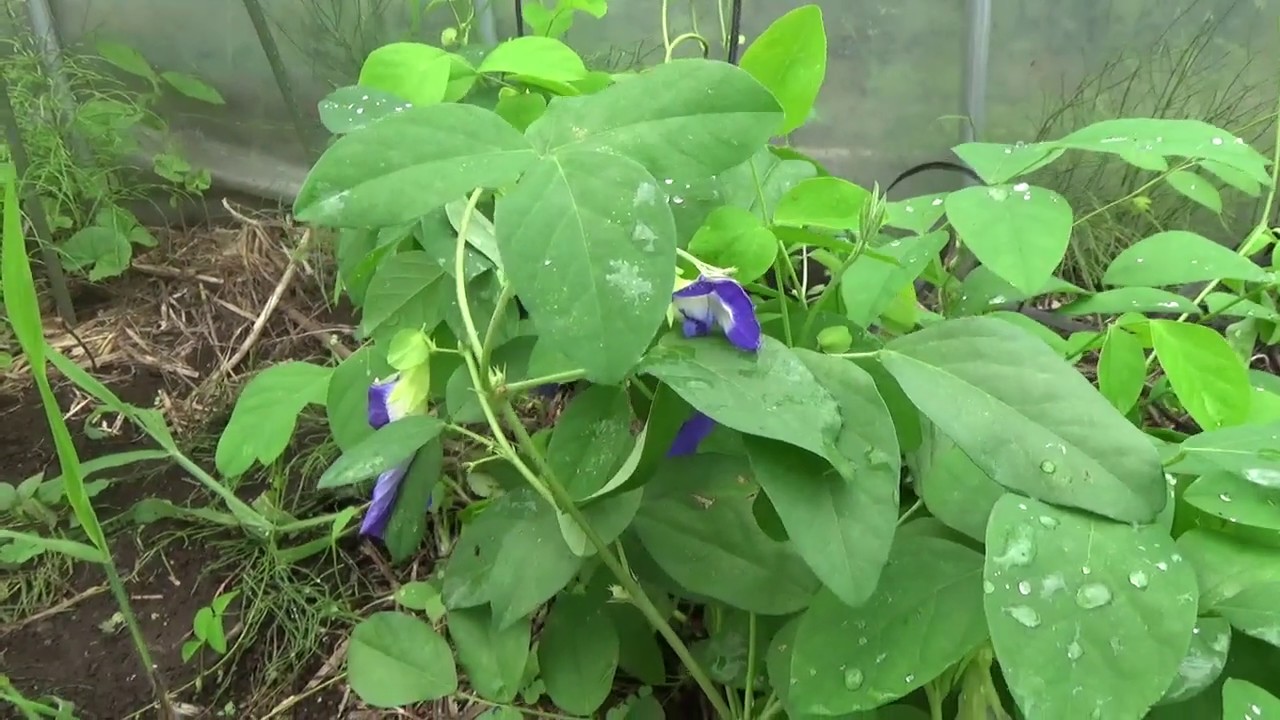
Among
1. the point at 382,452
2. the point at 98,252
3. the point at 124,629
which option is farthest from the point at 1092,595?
the point at 98,252

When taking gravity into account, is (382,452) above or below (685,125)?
below

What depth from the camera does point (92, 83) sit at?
1442 millimetres

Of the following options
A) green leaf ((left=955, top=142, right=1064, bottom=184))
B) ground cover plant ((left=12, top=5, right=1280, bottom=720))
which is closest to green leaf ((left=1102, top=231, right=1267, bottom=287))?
ground cover plant ((left=12, top=5, right=1280, bottom=720))

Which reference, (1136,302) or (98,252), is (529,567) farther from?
(98,252)

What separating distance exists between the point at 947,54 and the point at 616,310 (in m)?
1.26

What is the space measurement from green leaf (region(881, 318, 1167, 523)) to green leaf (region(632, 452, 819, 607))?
0.13 meters

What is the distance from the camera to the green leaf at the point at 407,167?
1.17 ft

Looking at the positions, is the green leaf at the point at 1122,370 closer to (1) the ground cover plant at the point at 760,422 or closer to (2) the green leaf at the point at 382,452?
(1) the ground cover plant at the point at 760,422

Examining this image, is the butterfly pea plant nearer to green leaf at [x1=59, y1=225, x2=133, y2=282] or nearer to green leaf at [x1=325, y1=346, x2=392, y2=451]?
green leaf at [x1=325, y1=346, x2=392, y2=451]

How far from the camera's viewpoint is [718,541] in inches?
20.3

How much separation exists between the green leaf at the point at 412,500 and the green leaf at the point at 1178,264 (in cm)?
51

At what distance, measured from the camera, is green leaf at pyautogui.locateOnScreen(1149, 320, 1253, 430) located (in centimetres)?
51

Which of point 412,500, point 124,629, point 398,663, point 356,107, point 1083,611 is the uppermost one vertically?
point 356,107

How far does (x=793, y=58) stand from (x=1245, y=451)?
304 mm
